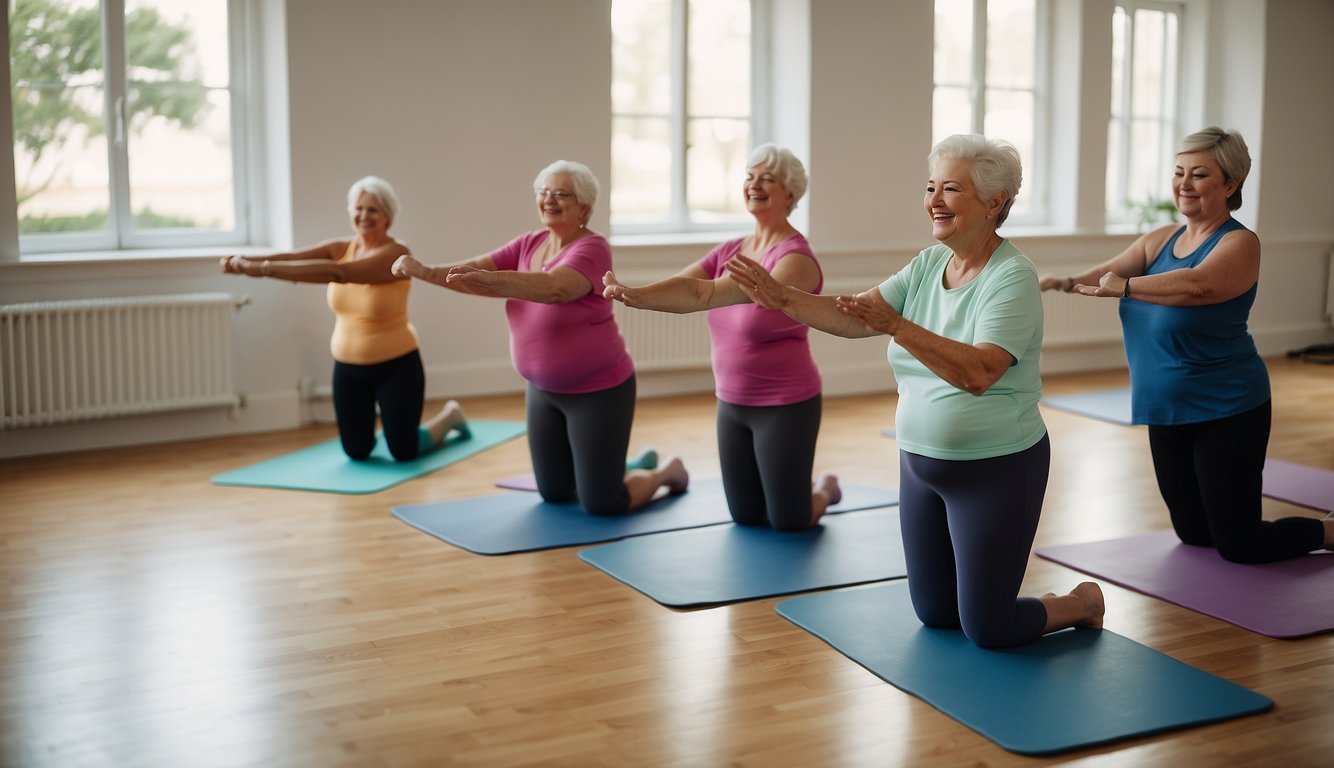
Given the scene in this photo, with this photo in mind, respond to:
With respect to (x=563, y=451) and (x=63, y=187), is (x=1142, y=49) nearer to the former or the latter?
(x=563, y=451)

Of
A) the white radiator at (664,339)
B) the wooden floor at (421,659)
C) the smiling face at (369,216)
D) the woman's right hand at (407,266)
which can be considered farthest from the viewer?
the white radiator at (664,339)

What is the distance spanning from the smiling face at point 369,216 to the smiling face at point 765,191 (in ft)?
5.33

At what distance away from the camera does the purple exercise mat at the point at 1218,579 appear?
329 centimetres

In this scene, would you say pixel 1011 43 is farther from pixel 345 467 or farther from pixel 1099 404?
pixel 345 467

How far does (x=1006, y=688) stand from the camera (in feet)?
9.17

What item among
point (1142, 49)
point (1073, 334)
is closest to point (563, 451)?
point (1073, 334)

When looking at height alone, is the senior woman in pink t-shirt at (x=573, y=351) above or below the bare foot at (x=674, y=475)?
above

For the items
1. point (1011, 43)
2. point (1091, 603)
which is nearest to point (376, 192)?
point (1091, 603)

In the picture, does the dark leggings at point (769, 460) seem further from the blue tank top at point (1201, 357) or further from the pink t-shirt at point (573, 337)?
the blue tank top at point (1201, 357)

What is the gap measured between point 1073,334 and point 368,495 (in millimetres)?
4839

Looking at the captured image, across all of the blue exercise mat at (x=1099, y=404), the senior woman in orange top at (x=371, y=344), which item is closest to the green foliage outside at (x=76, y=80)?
the senior woman in orange top at (x=371, y=344)

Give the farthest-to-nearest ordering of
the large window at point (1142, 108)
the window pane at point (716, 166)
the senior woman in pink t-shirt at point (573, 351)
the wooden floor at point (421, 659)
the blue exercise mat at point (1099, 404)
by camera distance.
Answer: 1. the large window at point (1142, 108)
2. the window pane at point (716, 166)
3. the blue exercise mat at point (1099, 404)
4. the senior woman in pink t-shirt at point (573, 351)
5. the wooden floor at point (421, 659)

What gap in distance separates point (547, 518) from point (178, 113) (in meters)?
2.89

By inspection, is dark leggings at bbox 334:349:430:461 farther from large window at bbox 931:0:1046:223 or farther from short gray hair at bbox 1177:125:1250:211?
large window at bbox 931:0:1046:223
